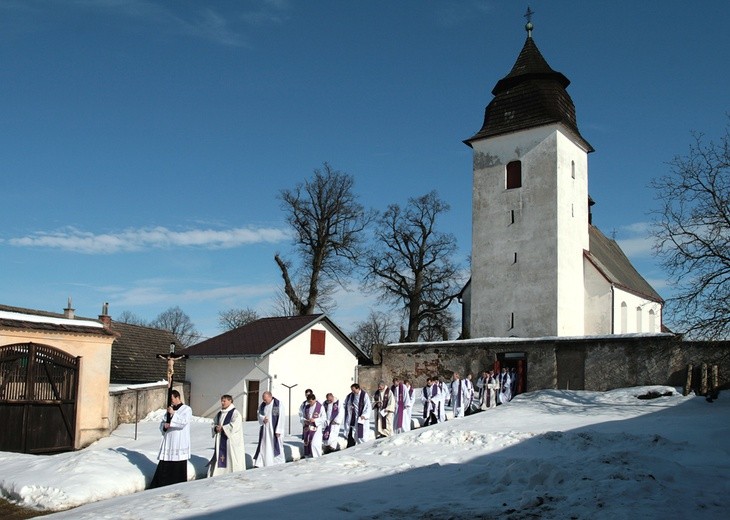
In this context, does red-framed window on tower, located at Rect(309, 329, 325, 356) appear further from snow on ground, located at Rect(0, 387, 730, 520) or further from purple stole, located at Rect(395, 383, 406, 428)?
snow on ground, located at Rect(0, 387, 730, 520)

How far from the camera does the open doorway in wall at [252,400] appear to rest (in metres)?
25.8

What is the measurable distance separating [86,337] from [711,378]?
59.6 ft

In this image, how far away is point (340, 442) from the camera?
1772 centimetres

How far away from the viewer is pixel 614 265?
40.4 metres

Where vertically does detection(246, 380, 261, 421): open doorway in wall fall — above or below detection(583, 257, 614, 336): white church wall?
below

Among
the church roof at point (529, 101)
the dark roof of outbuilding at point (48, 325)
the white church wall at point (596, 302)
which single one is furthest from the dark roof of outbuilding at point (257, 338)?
the church roof at point (529, 101)

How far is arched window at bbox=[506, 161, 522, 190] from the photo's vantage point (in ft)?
113

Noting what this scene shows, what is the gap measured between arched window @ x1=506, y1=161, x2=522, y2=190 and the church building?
0.05m

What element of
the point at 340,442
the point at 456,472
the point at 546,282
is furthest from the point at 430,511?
the point at 546,282

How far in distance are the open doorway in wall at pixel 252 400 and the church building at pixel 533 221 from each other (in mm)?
12325

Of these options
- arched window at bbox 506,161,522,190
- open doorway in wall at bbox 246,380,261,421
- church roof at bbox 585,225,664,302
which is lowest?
open doorway in wall at bbox 246,380,261,421

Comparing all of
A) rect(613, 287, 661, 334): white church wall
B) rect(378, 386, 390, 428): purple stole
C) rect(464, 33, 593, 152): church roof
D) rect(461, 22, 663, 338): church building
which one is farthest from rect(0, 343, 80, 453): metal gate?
rect(613, 287, 661, 334): white church wall

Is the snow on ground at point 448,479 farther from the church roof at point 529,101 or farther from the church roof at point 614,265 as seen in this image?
the church roof at point 529,101

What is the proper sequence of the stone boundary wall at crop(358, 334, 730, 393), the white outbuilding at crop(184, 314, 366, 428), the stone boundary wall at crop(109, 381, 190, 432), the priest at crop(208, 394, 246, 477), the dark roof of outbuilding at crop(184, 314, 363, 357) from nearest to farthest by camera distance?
the priest at crop(208, 394, 246, 477), the stone boundary wall at crop(109, 381, 190, 432), the stone boundary wall at crop(358, 334, 730, 393), the white outbuilding at crop(184, 314, 366, 428), the dark roof of outbuilding at crop(184, 314, 363, 357)
